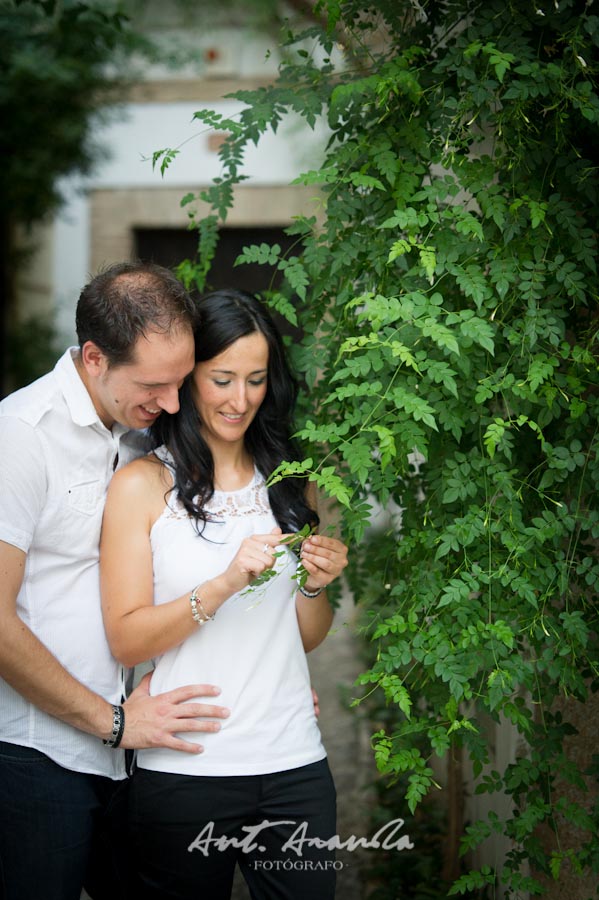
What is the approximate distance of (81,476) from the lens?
7.34ft

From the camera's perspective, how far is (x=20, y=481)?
208cm

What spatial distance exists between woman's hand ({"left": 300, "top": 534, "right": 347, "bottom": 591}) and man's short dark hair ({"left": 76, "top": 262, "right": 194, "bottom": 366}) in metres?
0.62

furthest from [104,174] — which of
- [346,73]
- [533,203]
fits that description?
[533,203]

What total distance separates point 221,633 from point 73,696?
0.38 metres

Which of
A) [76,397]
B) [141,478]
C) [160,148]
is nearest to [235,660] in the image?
[141,478]

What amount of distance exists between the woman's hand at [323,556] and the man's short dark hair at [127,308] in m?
0.62

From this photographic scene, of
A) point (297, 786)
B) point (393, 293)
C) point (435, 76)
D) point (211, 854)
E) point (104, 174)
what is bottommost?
point (211, 854)

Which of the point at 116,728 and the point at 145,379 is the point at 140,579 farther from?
the point at 145,379

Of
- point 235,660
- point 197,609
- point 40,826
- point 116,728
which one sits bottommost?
point 40,826

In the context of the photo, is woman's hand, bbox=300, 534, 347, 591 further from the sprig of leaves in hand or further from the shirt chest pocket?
the shirt chest pocket

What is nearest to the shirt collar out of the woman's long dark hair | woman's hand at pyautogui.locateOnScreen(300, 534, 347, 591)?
the woman's long dark hair

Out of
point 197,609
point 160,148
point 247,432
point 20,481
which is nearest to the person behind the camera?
point 20,481

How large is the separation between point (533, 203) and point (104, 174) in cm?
720

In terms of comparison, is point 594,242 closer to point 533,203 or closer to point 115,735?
point 533,203
